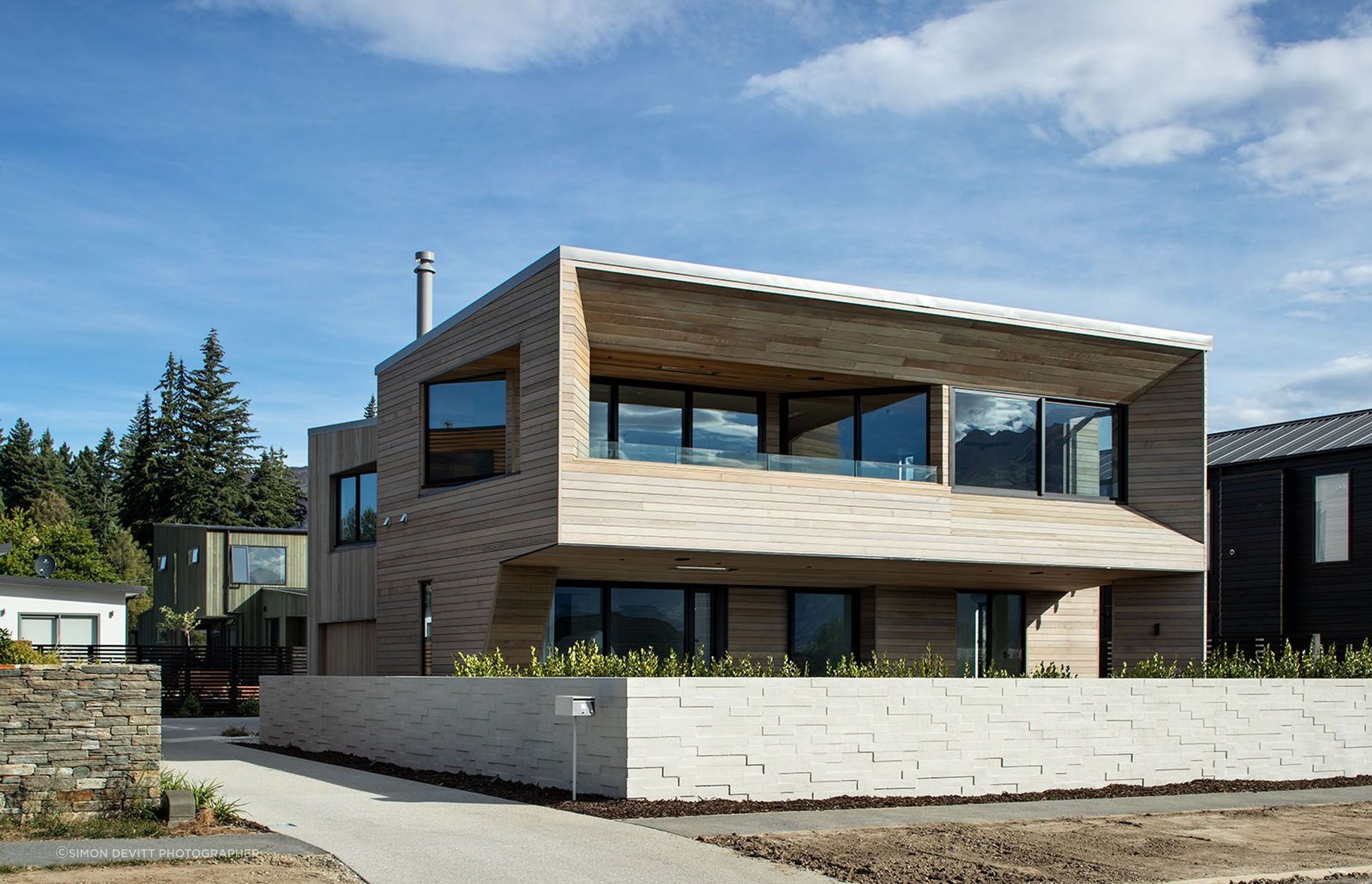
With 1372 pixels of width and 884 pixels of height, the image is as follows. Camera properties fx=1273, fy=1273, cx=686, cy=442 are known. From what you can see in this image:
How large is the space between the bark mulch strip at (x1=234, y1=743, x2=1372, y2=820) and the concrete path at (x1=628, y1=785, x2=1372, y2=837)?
7.9 inches

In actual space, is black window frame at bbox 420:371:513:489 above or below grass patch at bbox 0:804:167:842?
above

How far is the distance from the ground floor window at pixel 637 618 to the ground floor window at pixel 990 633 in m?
4.74

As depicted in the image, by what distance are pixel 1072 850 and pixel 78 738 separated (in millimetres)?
9056

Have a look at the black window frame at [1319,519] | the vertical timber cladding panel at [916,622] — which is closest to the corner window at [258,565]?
the vertical timber cladding panel at [916,622]

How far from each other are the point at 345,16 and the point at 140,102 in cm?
318

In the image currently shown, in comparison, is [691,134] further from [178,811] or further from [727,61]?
[178,811]

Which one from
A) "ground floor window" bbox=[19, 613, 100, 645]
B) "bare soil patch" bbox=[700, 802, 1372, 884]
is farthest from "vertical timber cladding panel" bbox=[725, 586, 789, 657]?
"ground floor window" bbox=[19, 613, 100, 645]

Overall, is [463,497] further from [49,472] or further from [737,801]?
[49,472]

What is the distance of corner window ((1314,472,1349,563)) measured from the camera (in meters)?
26.5

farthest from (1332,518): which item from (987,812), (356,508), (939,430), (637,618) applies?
(356,508)

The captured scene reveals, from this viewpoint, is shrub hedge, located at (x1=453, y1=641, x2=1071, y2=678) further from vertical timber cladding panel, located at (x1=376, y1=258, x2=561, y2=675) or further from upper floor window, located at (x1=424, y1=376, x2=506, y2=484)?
upper floor window, located at (x1=424, y1=376, x2=506, y2=484)

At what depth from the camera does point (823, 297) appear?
60.8 ft

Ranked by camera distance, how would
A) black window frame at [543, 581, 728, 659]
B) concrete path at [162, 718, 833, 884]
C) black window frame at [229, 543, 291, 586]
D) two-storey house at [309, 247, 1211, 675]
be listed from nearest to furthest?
concrete path at [162, 718, 833, 884] → two-storey house at [309, 247, 1211, 675] → black window frame at [543, 581, 728, 659] → black window frame at [229, 543, 291, 586]

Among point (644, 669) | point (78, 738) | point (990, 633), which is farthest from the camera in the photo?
point (990, 633)
